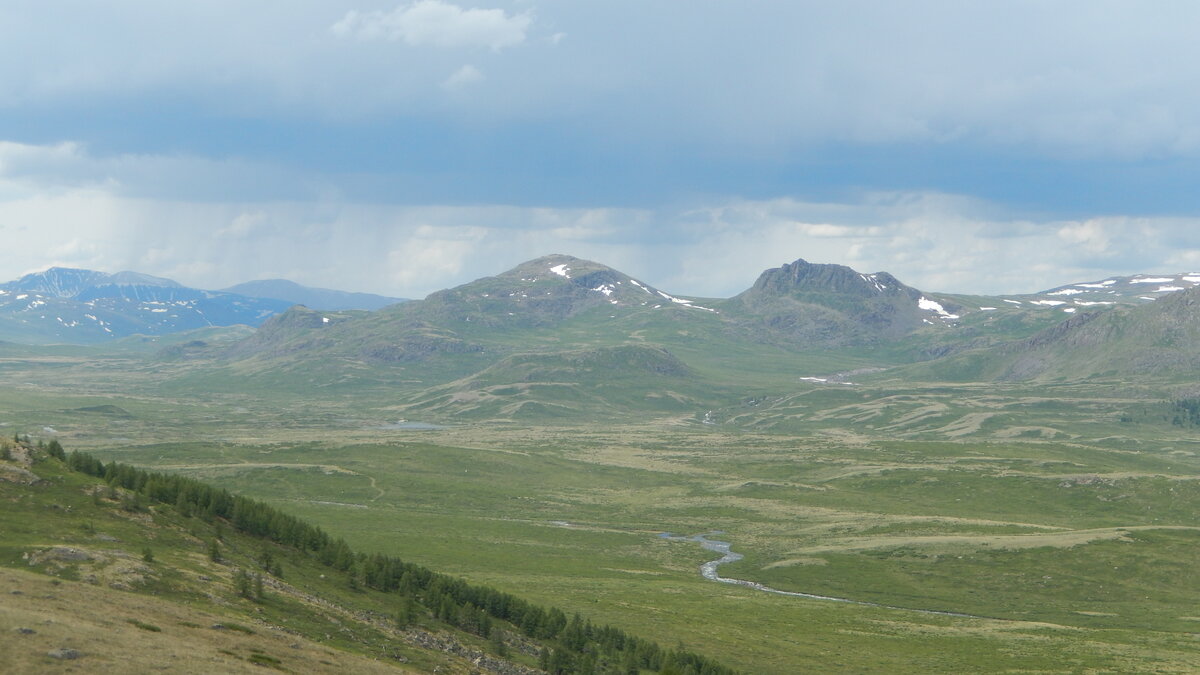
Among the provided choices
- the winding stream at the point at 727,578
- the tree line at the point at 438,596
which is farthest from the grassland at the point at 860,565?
the tree line at the point at 438,596

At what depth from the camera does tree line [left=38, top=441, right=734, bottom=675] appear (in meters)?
76.3

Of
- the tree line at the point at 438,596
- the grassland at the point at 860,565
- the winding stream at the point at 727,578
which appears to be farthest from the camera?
the winding stream at the point at 727,578

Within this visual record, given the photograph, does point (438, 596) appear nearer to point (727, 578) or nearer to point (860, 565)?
point (727, 578)

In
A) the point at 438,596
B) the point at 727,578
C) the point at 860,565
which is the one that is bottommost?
the point at 727,578

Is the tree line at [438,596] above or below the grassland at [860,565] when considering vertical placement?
above

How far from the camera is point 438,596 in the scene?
82.3 metres

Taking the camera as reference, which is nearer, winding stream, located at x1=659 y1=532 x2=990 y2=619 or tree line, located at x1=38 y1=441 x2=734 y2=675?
tree line, located at x1=38 y1=441 x2=734 y2=675

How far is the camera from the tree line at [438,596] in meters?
76.3

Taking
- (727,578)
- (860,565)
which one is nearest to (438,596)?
(727,578)

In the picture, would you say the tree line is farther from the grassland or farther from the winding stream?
the winding stream

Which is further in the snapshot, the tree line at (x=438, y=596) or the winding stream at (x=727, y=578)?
the winding stream at (x=727, y=578)

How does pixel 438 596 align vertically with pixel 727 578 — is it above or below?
above

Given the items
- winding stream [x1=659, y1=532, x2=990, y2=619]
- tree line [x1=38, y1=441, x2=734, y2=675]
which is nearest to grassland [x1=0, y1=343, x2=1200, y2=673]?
winding stream [x1=659, y1=532, x2=990, y2=619]

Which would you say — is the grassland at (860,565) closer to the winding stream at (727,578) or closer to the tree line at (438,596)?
the winding stream at (727,578)
